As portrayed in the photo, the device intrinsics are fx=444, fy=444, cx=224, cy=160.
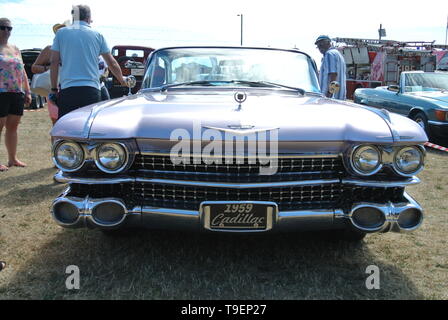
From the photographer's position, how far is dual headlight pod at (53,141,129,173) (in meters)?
2.43

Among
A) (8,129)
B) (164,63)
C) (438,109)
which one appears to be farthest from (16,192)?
(438,109)

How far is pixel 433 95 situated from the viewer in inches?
328

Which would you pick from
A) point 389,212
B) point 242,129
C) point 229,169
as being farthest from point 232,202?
point 389,212

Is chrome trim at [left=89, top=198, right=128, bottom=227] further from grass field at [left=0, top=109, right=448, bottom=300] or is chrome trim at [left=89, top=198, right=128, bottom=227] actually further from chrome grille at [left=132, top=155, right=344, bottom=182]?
grass field at [left=0, top=109, right=448, bottom=300]

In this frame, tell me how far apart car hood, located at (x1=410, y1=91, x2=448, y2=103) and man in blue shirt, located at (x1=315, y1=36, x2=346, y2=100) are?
2.66 meters

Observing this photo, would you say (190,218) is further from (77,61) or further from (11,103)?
(11,103)

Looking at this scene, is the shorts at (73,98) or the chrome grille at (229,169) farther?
the shorts at (73,98)

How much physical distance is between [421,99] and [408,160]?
636cm

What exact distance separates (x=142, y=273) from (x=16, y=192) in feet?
7.94

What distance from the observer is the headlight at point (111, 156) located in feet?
7.98

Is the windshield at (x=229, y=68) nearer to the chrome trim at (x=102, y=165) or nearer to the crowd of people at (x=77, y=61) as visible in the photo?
the crowd of people at (x=77, y=61)

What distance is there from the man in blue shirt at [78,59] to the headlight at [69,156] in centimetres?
195

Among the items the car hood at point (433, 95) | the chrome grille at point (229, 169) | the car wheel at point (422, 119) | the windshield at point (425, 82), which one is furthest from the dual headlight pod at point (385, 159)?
the windshield at point (425, 82)

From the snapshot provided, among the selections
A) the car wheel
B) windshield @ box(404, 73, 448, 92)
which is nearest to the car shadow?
the car wheel
